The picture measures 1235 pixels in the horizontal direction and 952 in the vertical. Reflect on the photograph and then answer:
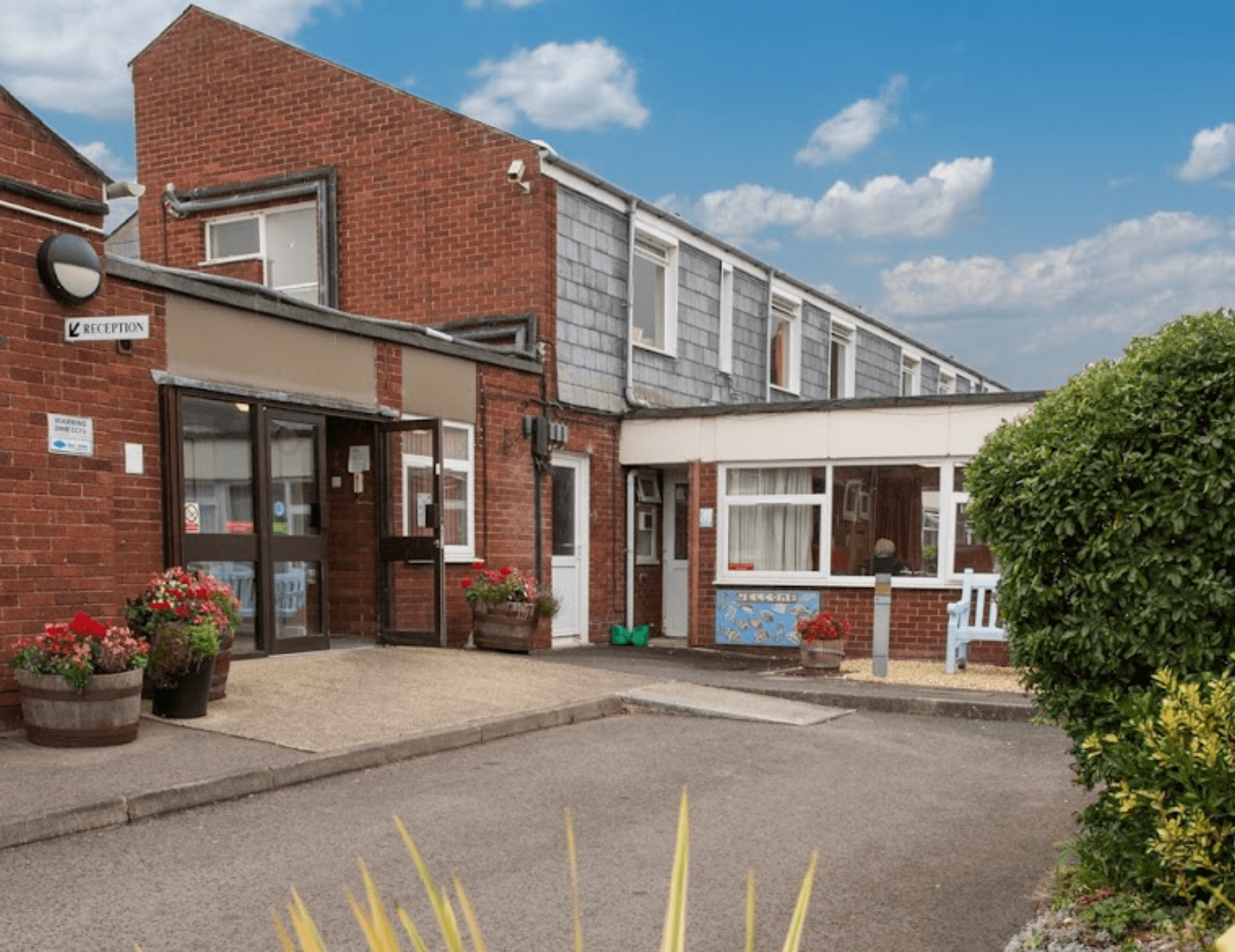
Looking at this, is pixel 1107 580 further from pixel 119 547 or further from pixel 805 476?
pixel 805 476

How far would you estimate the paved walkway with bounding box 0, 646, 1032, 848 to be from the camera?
583cm

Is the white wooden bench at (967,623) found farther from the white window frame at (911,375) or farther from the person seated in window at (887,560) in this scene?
the white window frame at (911,375)

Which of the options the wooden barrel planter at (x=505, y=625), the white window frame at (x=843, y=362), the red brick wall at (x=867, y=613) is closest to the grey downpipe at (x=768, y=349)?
the white window frame at (x=843, y=362)

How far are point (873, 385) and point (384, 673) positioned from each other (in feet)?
54.6

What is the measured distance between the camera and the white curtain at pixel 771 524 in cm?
1452

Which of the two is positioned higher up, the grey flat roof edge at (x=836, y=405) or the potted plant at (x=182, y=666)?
the grey flat roof edge at (x=836, y=405)

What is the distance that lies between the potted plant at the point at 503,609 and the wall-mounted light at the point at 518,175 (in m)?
4.69

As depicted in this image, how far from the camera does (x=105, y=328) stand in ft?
24.3

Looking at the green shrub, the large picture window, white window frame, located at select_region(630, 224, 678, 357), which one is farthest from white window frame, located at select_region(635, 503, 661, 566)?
the green shrub

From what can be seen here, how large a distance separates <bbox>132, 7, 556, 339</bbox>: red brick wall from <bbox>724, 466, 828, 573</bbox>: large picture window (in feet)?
11.2

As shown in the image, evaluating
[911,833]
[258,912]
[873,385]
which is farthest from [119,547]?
[873,385]

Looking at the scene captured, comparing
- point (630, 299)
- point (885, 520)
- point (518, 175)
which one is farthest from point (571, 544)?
point (518, 175)

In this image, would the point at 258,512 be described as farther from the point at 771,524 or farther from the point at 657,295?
the point at 657,295

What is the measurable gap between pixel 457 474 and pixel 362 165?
190 inches
